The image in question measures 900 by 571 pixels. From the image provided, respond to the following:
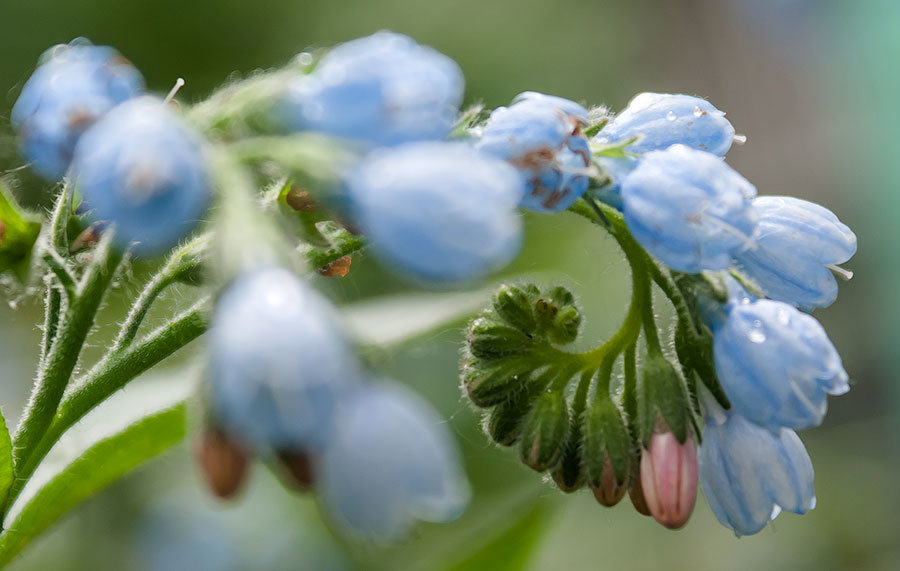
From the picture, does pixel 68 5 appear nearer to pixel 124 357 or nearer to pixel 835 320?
pixel 124 357

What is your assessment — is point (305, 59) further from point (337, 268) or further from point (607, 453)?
point (607, 453)

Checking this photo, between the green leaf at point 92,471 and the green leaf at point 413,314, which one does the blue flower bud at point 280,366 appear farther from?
the green leaf at point 413,314

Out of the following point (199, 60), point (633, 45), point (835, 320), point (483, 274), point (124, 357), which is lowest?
point (835, 320)

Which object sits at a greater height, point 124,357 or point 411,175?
point 411,175

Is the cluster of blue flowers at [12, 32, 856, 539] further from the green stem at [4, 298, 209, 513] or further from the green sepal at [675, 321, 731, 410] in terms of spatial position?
the green stem at [4, 298, 209, 513]

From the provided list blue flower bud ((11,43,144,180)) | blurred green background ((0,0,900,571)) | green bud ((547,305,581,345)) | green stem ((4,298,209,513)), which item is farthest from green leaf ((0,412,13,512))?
green bud ((547,305,581,345))

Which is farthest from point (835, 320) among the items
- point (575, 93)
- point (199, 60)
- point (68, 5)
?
point (68, 5)
